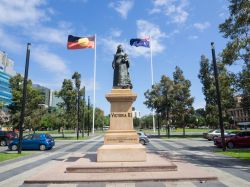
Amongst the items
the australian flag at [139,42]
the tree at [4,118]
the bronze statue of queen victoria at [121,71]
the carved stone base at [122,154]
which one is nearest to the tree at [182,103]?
the australian flag at [139,42]

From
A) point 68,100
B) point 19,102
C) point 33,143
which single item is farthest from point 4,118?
point 33,143

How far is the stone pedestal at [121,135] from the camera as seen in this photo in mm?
13516

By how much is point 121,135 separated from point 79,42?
83.0 ft

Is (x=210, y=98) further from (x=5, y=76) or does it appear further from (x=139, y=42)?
(x=5, y=76)

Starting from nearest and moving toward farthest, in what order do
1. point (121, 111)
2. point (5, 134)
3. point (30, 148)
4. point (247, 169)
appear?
point (247, 169) → point (121, 111) → point (30, 148) → point (5, 134)

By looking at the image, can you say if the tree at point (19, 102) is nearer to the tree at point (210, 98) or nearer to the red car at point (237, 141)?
the tree at point (210, 98)

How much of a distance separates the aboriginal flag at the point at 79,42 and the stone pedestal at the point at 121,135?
920 inches

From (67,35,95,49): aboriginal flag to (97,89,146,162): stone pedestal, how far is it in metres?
23.4

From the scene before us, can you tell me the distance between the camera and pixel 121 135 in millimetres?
14203

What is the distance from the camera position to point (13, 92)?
42.8m

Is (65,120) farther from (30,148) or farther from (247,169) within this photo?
(247,169)

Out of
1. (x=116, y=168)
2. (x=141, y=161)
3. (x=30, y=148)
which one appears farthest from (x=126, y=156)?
(x=30, y=148)

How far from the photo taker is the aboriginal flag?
36.8 metres

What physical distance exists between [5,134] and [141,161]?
24.0 m
